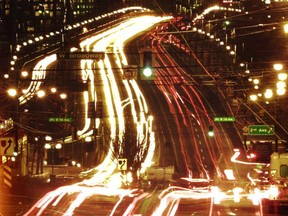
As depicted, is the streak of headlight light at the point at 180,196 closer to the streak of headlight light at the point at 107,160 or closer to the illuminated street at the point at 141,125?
the illuminated street at the point at 141,125

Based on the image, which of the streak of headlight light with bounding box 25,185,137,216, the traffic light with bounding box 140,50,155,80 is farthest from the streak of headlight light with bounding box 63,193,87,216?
the traffic light with bounding box 140,50,155,80

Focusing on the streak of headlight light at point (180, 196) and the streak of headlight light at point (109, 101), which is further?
the streak of headlight light at point (109, 101)

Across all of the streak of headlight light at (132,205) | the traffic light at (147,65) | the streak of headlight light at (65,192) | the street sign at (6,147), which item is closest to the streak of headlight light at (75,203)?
the streak of headlight light at (65,192)

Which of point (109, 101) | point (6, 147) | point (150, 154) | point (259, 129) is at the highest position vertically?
point (6, 147)

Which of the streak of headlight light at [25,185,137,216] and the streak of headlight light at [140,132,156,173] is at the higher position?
the streak of headlight light at [25,185,137,216]

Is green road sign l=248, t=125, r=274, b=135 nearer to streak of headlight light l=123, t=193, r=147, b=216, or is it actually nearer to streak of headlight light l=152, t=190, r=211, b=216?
streak of headlight light l=152, t=190, r=211, b=216

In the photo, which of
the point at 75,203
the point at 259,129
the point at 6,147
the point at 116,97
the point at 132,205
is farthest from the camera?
the point at 116,97

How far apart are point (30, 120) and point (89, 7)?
13963cm

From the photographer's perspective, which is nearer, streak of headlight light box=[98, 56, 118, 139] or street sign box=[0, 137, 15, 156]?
street sign box=[0, 137, 15, 156]

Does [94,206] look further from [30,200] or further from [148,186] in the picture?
[148,186]

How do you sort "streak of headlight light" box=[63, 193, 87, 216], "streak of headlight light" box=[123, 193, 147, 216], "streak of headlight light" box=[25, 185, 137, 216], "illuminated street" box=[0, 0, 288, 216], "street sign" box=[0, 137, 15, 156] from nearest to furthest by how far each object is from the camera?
1. "streak of headlight light" box=[123, 193, 147, 216]
2. "streak of headlight light" box=[63, 193, 87, 216]
3. "street sign" box=[0, 137, 15, 156]
4. "streak of headlight light" box=[25, 185, 137, 216]
5. "illuminated street" box=[0, 0, 288, 216]

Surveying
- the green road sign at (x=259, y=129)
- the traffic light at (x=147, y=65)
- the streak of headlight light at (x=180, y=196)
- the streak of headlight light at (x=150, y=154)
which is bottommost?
the streak of headlight light at (x=150, y=154)

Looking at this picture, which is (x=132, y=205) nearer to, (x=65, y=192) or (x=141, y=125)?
(x=65, y=192)

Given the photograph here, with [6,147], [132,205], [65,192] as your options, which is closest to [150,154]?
[65,192]
